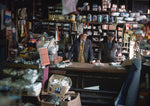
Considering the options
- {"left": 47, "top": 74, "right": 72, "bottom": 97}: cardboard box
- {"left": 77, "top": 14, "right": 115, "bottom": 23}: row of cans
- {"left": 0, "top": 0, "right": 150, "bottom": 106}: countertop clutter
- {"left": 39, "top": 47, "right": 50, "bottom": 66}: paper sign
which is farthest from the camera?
{"left": 77, "top": 14, "right": 115, "bottom": 23}: row of cans

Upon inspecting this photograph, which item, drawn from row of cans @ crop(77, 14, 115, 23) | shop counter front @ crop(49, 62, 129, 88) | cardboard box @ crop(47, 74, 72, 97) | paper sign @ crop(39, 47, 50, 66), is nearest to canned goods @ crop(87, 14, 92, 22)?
row of cans @ crop(77, 14, 115, 23)

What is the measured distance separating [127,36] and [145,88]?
15.9 feet

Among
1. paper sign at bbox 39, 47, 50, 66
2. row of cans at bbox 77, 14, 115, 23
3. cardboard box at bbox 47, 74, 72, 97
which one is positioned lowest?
cardboard box at bbox 47, 74, 72, 97

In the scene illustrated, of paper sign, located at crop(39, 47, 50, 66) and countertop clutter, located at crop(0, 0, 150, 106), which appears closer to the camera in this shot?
countertop clutter, located at crop(0, 0, 150, 106)

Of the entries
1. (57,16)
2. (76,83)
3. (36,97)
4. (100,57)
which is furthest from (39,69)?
(57,16)

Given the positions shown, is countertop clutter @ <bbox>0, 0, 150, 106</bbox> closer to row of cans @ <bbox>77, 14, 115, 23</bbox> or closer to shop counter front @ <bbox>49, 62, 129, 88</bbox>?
shop counter front @ <bbox>49, 62, 129, 88</bbox>

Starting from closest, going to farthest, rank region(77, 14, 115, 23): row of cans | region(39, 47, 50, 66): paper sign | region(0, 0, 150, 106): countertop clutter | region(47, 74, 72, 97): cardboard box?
region(0, 0, 150, 106): countertop clutter
region(47, 74, 72, 97): cardboard box
region(39, 47, 50, 66): paper sign
region(77, 14, 115, 23): row of cans

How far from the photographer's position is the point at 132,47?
7.12 meters

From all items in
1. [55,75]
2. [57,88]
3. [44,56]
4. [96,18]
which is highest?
[96,18]

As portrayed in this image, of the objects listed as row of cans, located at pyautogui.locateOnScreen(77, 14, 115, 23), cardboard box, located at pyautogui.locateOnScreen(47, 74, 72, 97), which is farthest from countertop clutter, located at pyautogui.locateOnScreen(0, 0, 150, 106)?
row of cans, located at pyautogui.locateOnScreen(77, 14, 115, 23)

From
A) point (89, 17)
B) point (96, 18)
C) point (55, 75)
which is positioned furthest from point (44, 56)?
point (96, 18)

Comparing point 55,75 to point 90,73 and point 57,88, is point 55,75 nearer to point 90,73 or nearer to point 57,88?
point 57,88

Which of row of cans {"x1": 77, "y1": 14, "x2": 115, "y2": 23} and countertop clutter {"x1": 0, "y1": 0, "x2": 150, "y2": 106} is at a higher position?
row of cans {"x1": 77, "y1": 14, "x2": 115, "y2": 23}

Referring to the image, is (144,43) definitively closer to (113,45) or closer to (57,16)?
(113,45)
